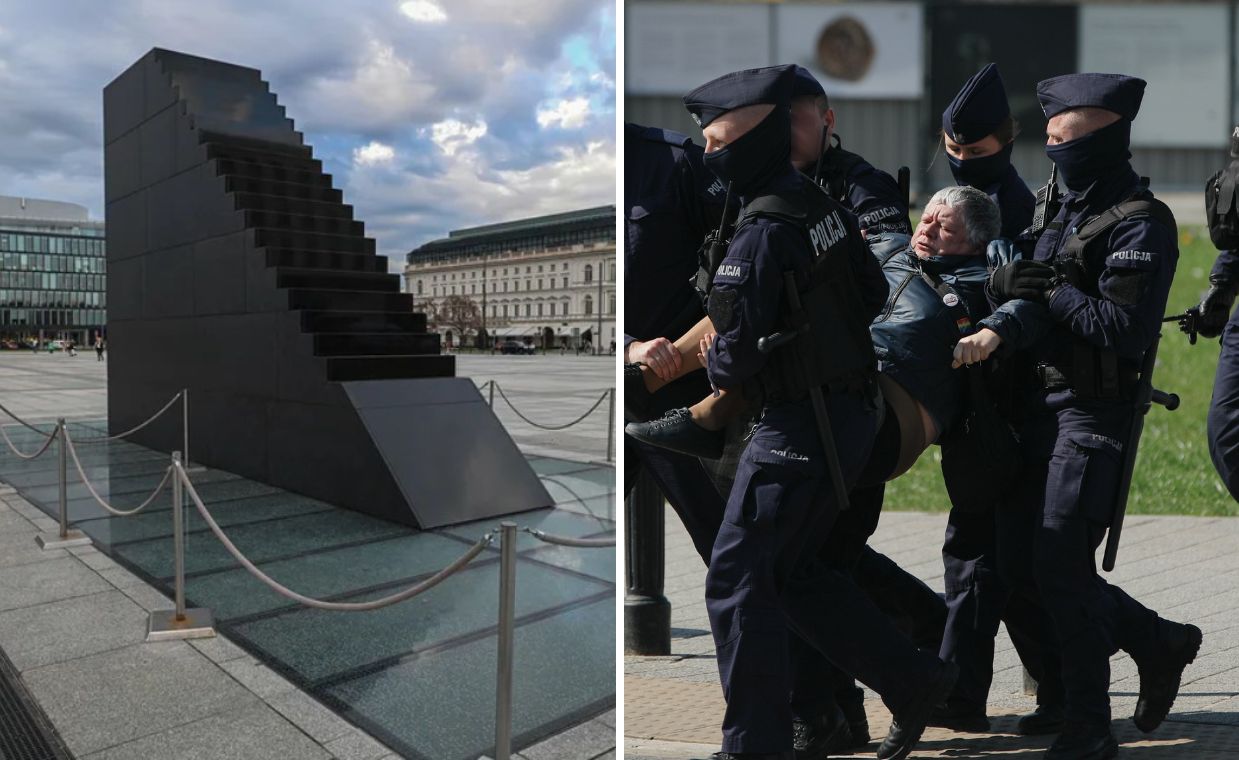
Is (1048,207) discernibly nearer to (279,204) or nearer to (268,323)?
(268,323)

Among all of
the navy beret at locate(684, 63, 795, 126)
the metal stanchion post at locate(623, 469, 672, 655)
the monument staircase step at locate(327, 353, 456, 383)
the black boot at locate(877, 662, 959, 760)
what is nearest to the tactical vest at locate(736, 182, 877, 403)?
the navy beret at locate(684, 63, 795, 126)

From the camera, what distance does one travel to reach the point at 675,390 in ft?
11.0

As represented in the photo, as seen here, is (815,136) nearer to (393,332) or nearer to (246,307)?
(393,332)

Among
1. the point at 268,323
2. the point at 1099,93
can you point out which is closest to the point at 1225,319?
the point at 1099,93

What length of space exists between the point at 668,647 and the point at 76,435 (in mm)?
11025

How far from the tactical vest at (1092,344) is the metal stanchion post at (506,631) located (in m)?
1.66

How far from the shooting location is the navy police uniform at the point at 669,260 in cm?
320

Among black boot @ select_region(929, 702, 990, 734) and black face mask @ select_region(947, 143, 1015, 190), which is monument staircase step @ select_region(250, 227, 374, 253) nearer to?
black face mask @ select_region(947, 143, 1015, 190)

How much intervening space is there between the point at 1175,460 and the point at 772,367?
7350mm

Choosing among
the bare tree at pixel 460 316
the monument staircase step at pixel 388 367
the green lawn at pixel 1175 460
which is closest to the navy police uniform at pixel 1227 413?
the green lawn at pixel 1175 460

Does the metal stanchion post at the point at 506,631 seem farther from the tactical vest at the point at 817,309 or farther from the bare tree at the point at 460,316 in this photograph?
the bare tree at the point at 460,316

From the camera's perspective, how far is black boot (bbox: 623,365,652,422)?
3119 millimetres

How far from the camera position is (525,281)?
6309 mm

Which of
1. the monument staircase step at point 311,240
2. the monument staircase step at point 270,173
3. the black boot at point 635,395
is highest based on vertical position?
the monument staircase step at point 270,173
